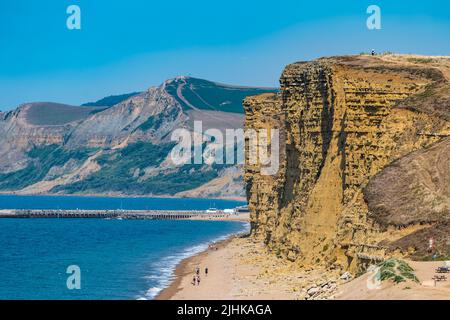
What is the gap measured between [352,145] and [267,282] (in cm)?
1072

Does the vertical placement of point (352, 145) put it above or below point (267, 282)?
above

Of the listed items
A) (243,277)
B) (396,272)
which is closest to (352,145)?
(243,277)

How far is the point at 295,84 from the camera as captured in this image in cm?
7362

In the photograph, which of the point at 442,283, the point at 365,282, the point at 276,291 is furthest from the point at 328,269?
the point at 442,283

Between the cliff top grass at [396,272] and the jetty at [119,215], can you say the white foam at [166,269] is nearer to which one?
the cliff top grass at [396,272]

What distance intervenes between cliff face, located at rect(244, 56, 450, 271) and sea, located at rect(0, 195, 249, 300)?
13128 millimetres

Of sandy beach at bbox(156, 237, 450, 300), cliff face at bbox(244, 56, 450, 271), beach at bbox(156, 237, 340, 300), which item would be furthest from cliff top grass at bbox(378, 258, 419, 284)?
beach at bbox(156, 237, 340, 300)

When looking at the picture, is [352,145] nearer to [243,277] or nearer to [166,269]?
[243,277]

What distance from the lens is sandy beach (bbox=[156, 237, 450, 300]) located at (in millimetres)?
38625

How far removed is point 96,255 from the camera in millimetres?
104000

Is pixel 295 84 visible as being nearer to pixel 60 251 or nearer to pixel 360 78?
pixel 360 78

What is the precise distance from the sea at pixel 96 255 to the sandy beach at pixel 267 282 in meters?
2.75

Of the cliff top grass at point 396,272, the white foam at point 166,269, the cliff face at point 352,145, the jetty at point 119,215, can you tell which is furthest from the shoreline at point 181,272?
the jetty at point 119,215

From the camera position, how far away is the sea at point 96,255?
2862 inches
